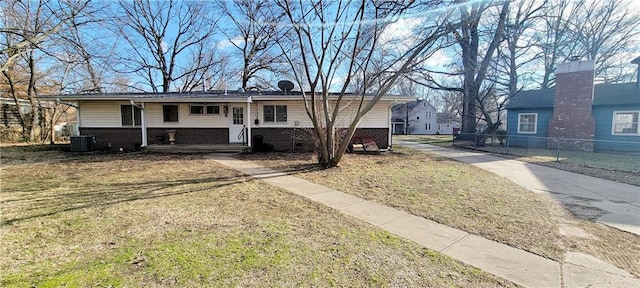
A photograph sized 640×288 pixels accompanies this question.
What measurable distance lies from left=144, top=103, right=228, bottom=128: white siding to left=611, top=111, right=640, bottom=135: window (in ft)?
67.3

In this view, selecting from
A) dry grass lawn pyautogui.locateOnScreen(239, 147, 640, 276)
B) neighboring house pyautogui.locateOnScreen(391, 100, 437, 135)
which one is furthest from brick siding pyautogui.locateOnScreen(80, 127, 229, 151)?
neighboring house pyautogui.locateOnScreen(391, 100, 437, 135)

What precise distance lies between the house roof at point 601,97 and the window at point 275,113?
51.1 feet

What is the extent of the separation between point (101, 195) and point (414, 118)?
48268 mm

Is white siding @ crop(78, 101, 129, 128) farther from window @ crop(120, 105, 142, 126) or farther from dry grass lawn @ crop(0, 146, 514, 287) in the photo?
dry grass lawn @ crop(0, 146, 514, 287)

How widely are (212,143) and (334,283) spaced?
12.6 metres

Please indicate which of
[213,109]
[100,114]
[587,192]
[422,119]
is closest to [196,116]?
[213,109]

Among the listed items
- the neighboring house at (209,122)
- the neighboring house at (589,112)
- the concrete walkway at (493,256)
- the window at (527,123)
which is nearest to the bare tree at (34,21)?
the neighboring house at (209,122)

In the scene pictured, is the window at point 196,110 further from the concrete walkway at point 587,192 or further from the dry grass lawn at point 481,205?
the concrete walkway at point 587,192

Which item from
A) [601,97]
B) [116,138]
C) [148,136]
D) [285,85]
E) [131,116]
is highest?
[285,85]

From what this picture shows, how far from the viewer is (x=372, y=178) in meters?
7.23

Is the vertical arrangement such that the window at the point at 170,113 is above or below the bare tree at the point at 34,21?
below

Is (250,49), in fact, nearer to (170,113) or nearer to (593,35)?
(170,113)

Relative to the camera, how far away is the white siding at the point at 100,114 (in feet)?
42.9

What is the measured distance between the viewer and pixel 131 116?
13.4 m
